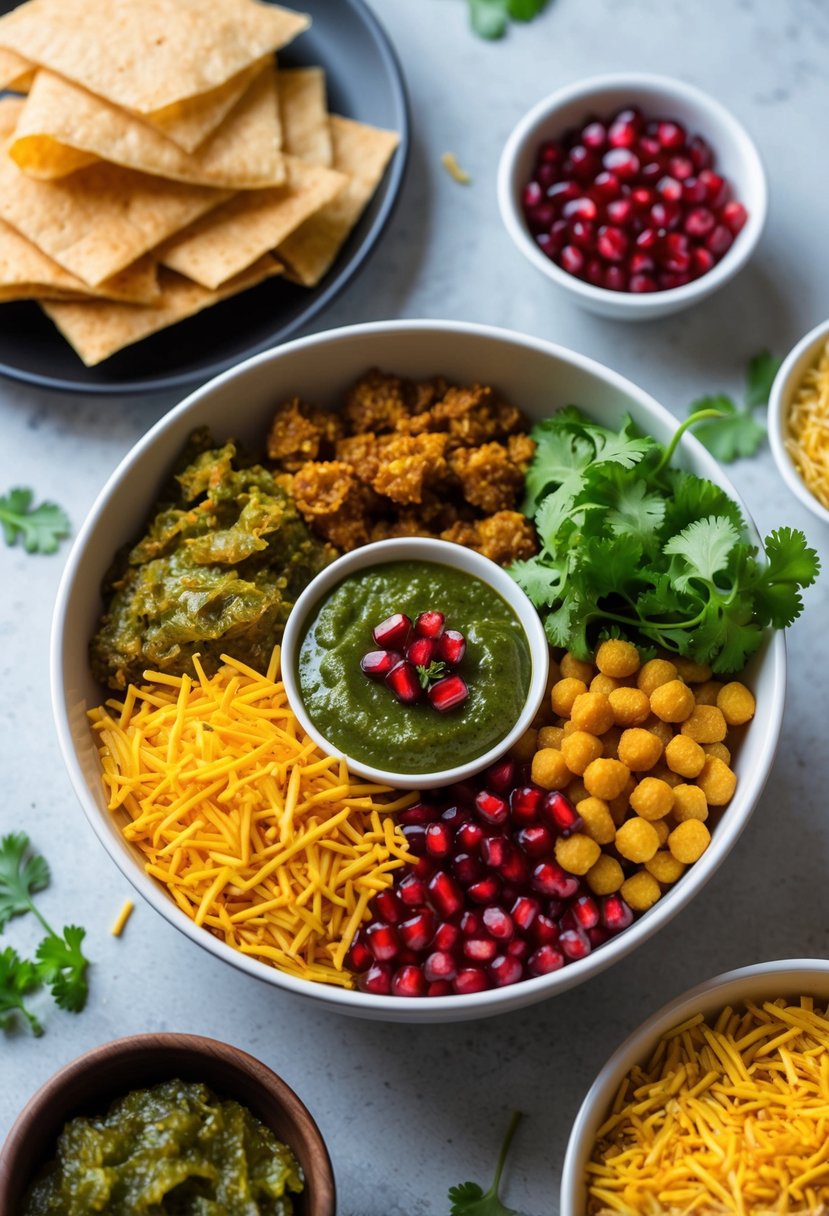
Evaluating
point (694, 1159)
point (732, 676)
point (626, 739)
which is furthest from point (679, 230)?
point (694, 1159)

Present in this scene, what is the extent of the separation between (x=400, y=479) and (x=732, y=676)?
1061 millimetres

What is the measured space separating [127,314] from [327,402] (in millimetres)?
736

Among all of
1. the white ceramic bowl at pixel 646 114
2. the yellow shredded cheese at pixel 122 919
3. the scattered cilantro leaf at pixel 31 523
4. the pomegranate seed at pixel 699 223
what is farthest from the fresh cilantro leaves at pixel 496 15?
the yellow shredded cheese at pixel 122 919

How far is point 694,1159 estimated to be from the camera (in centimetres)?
296

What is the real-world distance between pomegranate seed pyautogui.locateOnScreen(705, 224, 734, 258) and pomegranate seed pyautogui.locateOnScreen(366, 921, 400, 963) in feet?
7.80

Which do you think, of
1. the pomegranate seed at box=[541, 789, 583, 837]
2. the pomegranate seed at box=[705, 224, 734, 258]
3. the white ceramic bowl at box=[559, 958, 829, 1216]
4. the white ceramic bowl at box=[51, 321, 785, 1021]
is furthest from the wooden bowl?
the pomegranate seed at box=[705, 224, 734, 258]

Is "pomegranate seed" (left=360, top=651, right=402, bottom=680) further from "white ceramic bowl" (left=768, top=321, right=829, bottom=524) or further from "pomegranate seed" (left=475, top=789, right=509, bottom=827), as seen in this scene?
"white ceramic bowl" (left=768, top=321, right=829, bottom=524)

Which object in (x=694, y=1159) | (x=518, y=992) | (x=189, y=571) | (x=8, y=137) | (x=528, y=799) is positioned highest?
(x=8, y=137)

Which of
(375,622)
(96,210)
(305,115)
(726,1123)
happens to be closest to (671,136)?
(305,115)

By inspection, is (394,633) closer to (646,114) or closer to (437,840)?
(437,840)

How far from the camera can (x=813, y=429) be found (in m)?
3.71

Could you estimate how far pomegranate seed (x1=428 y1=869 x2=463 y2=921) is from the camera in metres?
3.10

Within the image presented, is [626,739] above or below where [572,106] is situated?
below

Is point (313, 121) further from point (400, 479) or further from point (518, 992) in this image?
point (518, 992)
